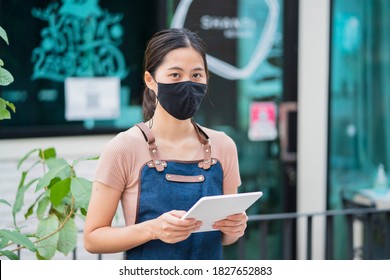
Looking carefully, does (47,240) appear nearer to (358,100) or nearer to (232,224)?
(232,224)

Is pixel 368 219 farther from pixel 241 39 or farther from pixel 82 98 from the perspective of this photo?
pixel 82 98

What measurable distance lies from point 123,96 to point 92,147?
41 cm

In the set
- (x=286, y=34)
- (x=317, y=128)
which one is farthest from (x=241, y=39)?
(x=317, y=128)

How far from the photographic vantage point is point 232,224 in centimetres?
244

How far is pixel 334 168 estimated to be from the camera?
19.8 ft

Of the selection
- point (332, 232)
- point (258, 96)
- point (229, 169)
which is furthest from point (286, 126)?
point (229, 169)

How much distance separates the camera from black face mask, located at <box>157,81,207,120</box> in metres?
2.48

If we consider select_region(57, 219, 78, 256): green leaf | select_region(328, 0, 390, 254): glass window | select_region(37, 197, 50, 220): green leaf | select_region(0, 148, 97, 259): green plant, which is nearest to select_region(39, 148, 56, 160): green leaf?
select_region(0, 148, 97, 259): green plant

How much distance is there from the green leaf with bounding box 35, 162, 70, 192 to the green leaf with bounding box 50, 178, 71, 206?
0.03 meters

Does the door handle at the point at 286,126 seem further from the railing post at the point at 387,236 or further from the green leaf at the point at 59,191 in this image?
the green leaf at the point at 59,191

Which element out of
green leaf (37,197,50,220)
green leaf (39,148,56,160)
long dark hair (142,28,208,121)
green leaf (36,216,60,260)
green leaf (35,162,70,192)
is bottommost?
green leaf (36,216,60,260)

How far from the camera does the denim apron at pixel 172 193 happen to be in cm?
242

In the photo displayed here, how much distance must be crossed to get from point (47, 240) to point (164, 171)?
0.81 metres

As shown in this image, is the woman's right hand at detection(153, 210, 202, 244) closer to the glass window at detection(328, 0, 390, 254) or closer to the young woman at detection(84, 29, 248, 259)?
the young woman at detection(84, 29, 248, 259)
